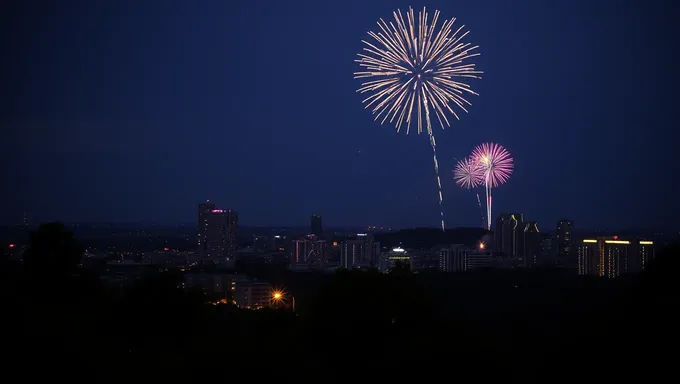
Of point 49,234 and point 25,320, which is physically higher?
point 49,234

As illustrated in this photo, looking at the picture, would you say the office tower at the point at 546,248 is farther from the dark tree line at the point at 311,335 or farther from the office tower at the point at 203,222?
the dark tree line at the point at 311,335

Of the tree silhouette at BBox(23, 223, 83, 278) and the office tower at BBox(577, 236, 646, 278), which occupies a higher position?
the tree silhouette at BBox(23, 223, 83, 278)

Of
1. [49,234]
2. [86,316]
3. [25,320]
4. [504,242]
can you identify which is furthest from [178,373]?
[504,242]

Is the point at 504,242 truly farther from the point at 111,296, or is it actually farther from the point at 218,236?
the point at 111,296

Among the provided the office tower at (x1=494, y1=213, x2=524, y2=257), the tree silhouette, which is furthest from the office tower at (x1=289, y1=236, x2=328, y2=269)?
the tree silhouette

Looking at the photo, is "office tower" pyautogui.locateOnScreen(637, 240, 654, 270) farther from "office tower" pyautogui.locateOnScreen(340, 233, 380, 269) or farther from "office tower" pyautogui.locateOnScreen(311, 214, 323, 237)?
"office tower" pyautogui.locateOnScreen(311, 214, 323, 237)

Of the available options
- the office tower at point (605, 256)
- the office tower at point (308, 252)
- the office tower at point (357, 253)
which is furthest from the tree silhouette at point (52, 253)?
the office tower at point (357, 253)
